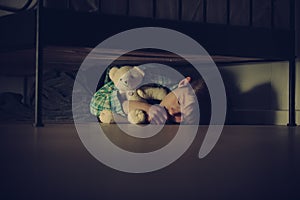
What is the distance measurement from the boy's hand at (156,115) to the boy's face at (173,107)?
0.11ft

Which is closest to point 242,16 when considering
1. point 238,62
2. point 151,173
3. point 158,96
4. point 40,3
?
point 238,62

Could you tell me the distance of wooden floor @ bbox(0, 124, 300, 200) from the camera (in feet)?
1.76

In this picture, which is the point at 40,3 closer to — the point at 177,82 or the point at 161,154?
the point at 177,82

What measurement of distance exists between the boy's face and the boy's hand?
0.11 feet

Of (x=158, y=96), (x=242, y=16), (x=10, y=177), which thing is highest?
(x=242, y=16)

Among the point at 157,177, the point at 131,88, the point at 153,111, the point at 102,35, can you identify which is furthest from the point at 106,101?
the point at 157,177

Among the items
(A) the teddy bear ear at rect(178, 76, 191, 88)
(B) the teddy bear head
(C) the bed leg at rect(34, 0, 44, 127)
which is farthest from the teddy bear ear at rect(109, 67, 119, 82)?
(C) the bed leg at rect(34, 0, 44, 127)

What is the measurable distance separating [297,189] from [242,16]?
5.60ft

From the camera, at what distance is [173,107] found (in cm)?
211

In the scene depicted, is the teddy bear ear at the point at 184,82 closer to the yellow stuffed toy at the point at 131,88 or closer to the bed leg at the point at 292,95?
the yellow stuffed toy at the point at 131,88

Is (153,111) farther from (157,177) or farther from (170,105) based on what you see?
(157,177)

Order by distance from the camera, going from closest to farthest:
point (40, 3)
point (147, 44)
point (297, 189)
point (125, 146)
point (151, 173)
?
point (297, 189)
point (151, 173)
point (125, 146)
point (40, 3)
point (147, 44)

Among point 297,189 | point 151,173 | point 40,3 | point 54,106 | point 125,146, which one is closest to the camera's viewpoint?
point 297,189

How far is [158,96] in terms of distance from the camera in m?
2.22
